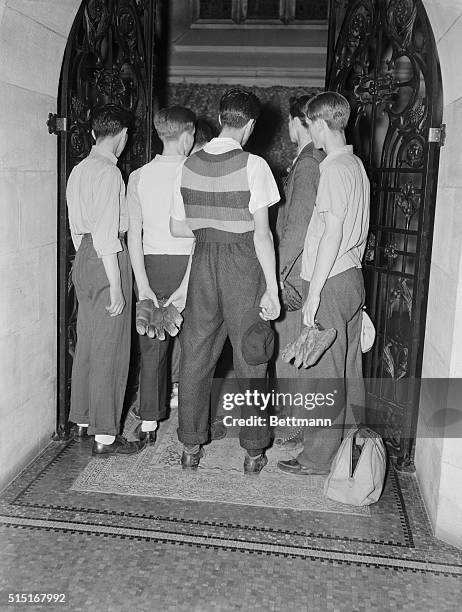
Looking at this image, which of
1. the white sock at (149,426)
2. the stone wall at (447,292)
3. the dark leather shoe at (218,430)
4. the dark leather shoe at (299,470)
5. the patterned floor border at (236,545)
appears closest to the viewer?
the patterned floor border at (236,545)

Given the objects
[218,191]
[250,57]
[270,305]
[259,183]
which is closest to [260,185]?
[259,183]

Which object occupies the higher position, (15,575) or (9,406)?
(9,406)

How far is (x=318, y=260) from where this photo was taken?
9.98ft

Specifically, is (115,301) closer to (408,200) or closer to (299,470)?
(299,470)

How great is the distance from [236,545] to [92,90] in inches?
96.9

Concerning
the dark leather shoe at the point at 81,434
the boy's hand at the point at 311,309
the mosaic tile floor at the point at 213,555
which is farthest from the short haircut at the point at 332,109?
the dark leather shoe at the point at 81,434

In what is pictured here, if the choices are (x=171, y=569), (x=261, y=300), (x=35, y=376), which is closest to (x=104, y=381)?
(x=35, y=376)

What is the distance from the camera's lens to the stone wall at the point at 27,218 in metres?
2.94

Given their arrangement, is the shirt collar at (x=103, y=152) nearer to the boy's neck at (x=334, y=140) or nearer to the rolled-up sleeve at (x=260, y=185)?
the rolled-up sleeve at (x=260, y=185)

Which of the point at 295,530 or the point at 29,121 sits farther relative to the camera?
the point at 29,121

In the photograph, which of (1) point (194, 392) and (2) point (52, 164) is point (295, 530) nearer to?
(1) point (194, 392)

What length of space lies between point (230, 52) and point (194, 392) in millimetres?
3755

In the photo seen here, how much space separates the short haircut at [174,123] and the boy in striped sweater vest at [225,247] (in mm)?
301

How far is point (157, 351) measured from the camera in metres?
3.52
